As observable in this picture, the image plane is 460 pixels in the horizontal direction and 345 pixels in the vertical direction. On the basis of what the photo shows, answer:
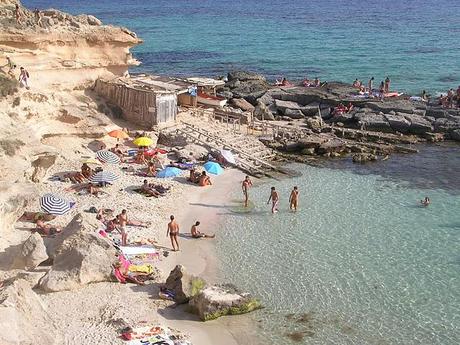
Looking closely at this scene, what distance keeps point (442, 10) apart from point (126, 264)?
11645 cm

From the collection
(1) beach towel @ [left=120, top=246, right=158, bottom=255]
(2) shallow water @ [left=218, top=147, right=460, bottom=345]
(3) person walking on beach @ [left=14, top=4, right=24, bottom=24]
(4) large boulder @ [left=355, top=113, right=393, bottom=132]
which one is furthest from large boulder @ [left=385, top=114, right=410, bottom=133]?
(3) person walking on beach @ [left=14, top=4, right=24, bottom=24]

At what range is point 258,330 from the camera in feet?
51.4

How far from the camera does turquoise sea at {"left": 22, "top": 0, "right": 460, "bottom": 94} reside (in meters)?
56.4

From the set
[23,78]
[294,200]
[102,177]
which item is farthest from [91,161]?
[294,200]

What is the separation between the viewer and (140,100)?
31.5m

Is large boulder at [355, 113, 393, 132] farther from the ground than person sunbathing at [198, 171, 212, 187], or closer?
farther from the ground

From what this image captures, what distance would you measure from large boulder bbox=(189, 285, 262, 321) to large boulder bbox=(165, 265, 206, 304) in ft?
1.18

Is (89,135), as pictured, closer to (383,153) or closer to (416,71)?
(383,153)

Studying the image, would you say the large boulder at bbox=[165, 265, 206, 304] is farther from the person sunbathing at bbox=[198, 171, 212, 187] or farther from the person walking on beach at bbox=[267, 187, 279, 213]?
the person sunbathing at bbox=[198, 171, 212, 187]

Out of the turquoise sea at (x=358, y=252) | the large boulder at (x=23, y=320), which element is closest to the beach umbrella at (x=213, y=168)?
the turquoise sea at (x=358, y=252)

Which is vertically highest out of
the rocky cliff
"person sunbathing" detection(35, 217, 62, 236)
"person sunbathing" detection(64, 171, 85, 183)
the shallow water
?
the rocky cliff

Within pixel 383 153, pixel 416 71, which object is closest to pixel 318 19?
pixel 416 71

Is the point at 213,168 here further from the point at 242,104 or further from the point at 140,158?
the point at 242,104

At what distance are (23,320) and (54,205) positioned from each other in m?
11.4
